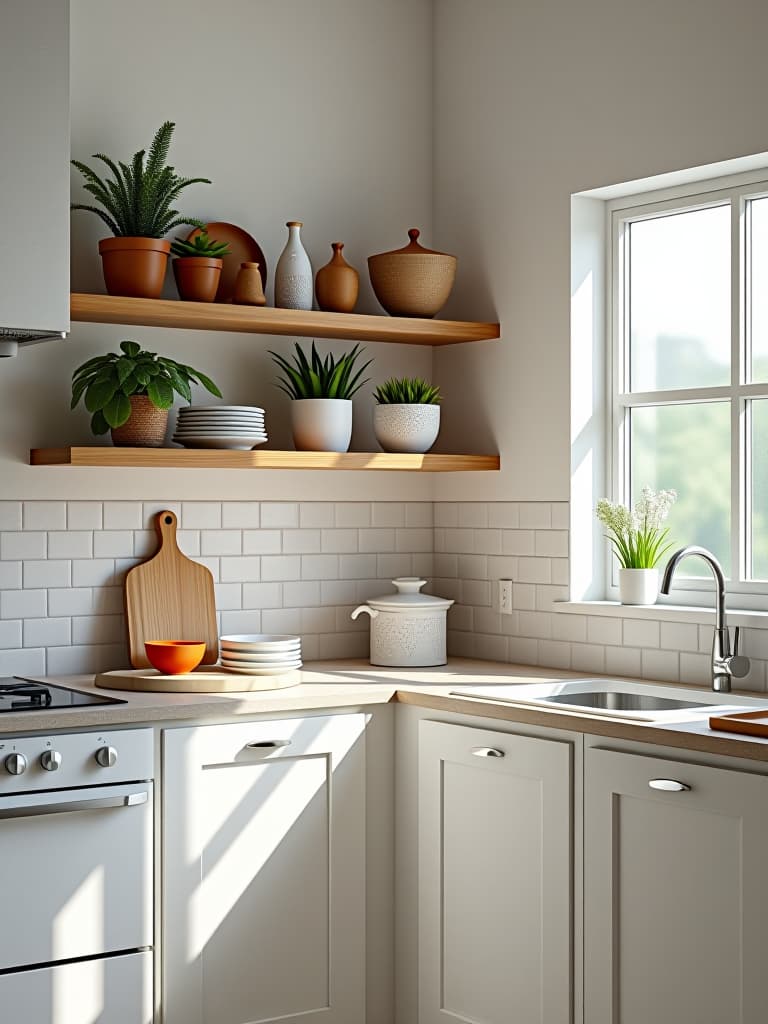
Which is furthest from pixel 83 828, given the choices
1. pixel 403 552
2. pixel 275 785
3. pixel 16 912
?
pixel 403 552

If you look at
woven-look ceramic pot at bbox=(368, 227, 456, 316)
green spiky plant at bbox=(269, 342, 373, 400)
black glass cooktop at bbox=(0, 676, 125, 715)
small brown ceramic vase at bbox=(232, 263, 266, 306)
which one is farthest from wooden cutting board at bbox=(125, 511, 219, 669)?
woven-look ceramic pot at bbox=(368, 227, 456, 316)

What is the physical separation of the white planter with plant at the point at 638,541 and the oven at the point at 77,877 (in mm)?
1360

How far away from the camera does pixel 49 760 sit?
2.88m

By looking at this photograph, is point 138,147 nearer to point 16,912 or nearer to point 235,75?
point 235,75

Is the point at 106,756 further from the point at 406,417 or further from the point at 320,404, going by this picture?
the point at 406,417

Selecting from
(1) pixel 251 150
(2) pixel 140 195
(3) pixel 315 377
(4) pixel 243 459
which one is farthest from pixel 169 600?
(1) pixel 251 150

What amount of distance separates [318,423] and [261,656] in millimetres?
696

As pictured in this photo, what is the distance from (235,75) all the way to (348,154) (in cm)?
42

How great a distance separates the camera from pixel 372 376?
4219mm

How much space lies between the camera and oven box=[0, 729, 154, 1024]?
9.37ft

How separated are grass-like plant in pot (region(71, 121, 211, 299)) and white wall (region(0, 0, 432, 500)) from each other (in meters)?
0.13

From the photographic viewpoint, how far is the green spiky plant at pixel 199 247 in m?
3.66

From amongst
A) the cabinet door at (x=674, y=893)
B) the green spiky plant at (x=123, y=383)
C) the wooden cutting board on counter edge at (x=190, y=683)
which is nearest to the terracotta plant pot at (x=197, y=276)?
the green spiky plant at (x=123, y=383)

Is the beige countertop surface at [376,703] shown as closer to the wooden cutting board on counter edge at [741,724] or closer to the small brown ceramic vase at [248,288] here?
the wooden cutting board on counter edge at [741,724]
